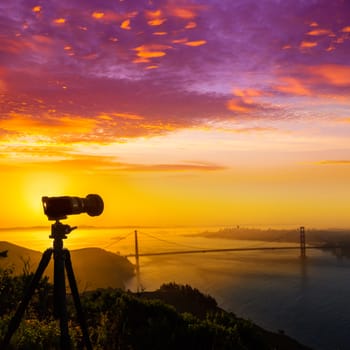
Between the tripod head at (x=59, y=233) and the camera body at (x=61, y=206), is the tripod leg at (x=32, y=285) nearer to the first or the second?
the tripod head at (x=59, y=233)

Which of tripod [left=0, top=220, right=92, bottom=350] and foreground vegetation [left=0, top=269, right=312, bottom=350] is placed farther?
foreground vegetation [left=0, top=269, right=312, bottom=350]

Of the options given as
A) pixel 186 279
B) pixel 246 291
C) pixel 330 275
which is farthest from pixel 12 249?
pixel 330 275

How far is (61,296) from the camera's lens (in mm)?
3848

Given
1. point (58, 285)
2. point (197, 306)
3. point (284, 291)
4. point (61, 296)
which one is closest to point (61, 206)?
point (58, 285)

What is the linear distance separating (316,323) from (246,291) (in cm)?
2425

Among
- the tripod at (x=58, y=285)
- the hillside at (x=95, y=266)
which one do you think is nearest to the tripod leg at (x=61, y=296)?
the tripod at (x=58, y=285)

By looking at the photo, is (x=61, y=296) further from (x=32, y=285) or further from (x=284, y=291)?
(x=284, y=291)

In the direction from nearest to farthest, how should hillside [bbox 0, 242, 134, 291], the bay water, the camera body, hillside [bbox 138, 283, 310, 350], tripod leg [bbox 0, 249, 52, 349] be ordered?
tripod leg [bbox 0, 249, 52, 349] < the camera body < hillside [bbox 138, 283, 310, 350] < the bay water < hillside [bbox 0, 242, 134, 291]

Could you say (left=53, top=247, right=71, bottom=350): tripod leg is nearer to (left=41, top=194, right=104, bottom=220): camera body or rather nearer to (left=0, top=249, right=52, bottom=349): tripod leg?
(left=0, top=249, right=52, bottom=349): tripod leg

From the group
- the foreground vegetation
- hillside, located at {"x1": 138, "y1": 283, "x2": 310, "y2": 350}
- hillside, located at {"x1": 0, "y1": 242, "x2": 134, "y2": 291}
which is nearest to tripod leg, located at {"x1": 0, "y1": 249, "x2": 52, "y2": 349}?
the foreground vegetation

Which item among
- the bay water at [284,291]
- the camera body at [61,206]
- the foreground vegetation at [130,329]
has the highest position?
the camera body at [61,206]

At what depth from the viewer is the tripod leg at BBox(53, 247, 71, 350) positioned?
381 centimetres

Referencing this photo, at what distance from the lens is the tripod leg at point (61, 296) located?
3.81 meters

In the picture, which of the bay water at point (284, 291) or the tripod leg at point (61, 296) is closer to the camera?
the tripod leg at point (61, 296)
